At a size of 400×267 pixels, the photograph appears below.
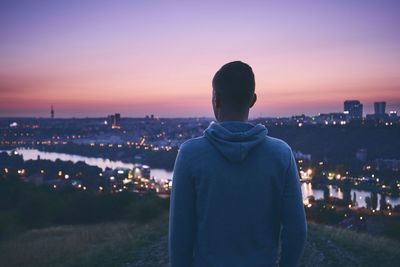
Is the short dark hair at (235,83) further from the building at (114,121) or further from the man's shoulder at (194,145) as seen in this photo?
the building at (114,121)

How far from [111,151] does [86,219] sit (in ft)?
197

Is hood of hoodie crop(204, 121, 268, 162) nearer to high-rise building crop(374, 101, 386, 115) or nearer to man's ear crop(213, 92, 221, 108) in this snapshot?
man's ear crop(213, 92, 221, 108)

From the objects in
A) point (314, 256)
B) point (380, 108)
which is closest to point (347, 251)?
point (314, 256)

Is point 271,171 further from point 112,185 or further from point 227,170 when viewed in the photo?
point 112,185

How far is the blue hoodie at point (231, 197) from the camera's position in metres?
1.12

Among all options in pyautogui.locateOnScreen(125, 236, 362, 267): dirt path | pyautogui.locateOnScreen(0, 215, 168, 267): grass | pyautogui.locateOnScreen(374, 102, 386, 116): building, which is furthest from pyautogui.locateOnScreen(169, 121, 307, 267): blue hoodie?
pyautogui.locateOnScreen(374, 102, 386, 116): building

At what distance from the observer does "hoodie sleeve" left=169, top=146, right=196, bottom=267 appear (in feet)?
3.73

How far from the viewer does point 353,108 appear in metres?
78.4

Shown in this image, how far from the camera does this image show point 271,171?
1143 mm

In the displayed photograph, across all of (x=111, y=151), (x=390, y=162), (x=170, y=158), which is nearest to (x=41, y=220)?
(x=390, y=162)

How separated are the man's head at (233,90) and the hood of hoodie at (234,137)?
0.04 m

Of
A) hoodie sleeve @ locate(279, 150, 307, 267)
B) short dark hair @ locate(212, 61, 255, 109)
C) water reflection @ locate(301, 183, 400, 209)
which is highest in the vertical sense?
short dark hair @ locate(212, 61, 255, 109)

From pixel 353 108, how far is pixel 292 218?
82.9m

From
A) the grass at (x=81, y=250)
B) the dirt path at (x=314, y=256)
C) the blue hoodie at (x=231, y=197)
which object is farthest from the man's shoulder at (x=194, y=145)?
the grass at (x=81, y=250)
